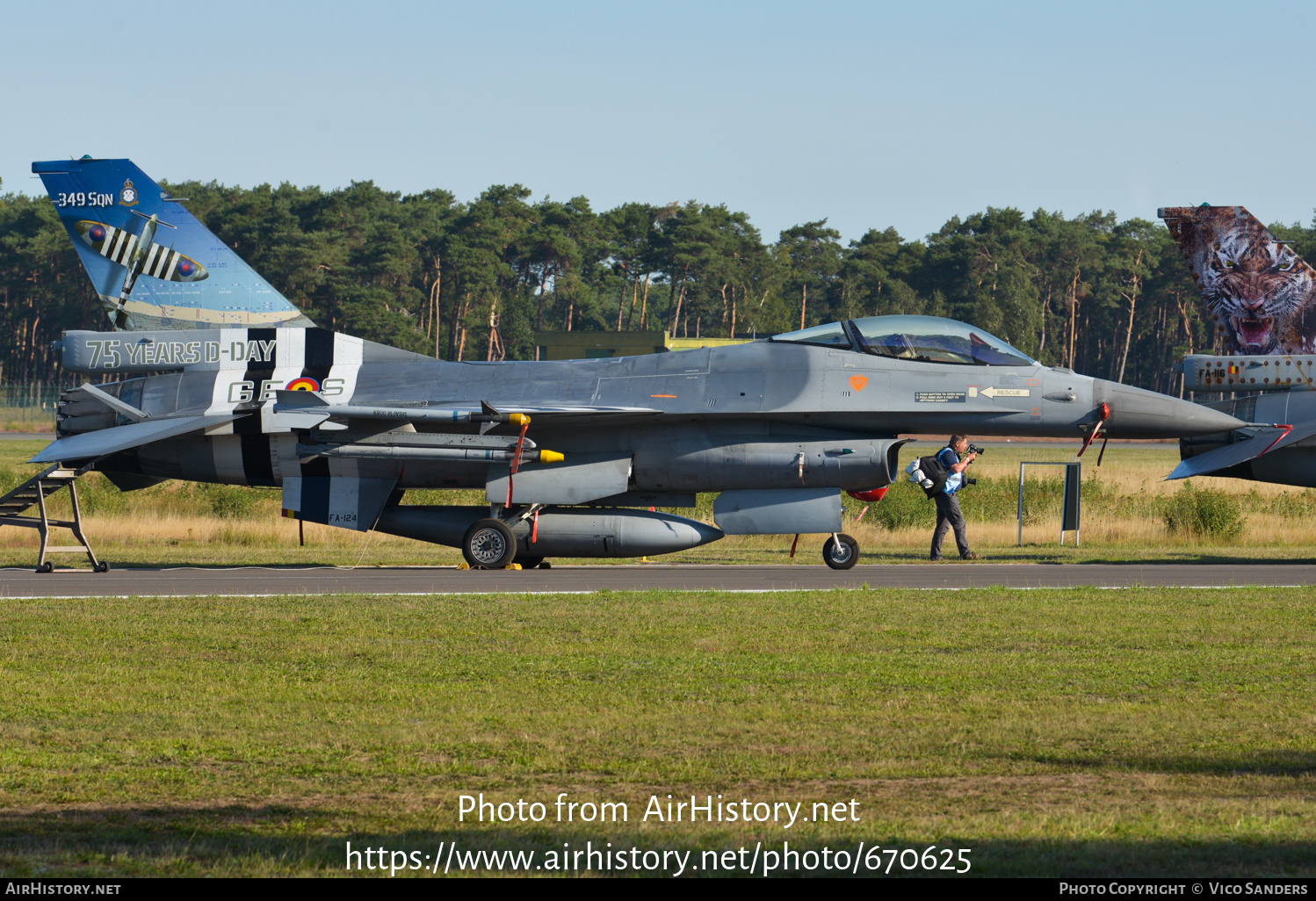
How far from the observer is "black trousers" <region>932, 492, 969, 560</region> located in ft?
64.1

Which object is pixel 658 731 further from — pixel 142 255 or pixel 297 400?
pixel 142 255

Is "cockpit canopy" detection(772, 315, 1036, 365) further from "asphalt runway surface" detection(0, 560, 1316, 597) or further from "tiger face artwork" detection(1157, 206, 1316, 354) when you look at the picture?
"tiger face artwork" detection(1157, 206, 1316, 354)

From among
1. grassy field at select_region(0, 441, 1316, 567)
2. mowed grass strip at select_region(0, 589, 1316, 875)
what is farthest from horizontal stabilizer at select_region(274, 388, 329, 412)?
mowed grass strip at select_region(0, 589, 1316, 875)

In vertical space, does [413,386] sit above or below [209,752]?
above

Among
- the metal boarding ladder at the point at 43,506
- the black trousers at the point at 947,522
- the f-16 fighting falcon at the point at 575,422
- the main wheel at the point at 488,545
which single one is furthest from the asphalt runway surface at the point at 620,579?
the black trousers at the point at 947,522

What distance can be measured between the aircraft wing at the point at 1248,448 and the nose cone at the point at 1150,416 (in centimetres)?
238

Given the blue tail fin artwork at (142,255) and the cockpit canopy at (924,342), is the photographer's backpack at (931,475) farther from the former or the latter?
the blue tail fin artwork at (142,255)

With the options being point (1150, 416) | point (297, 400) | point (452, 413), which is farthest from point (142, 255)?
point (1150, 416)

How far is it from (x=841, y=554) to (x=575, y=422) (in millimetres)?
3996

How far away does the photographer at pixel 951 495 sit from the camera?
19.6m
